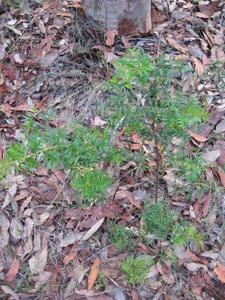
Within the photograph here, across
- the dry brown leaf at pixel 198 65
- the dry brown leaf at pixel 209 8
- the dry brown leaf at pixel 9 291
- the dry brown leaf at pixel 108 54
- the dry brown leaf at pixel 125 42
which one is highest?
the dry brown leaf at pixel 209 8

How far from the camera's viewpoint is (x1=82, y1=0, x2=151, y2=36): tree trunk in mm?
2527

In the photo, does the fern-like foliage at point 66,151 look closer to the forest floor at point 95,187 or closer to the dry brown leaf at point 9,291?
the forest floor at point 95,187

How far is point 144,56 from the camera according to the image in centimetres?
138

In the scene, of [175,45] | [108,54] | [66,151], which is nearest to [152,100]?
[66,151]

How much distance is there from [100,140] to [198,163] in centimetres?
52

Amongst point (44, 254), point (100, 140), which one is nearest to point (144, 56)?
point (100, 140)

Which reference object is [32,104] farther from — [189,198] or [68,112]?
[189,198]

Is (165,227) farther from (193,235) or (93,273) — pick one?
(93,273)

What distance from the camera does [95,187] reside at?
166cm

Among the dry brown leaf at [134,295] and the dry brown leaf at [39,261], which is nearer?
the dry brown leaf at [134,295]

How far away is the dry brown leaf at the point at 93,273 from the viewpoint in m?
2.05

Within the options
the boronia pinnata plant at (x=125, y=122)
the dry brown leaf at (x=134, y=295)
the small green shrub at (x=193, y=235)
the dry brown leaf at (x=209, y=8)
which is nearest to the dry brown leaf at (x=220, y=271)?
the small green shrub at (x=193, y=235)

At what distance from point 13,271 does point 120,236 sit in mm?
548

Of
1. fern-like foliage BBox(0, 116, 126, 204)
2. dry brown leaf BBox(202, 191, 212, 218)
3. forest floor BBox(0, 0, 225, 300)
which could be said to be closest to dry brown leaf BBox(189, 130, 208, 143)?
forest floor BBox(0, 0, 225, 300)
